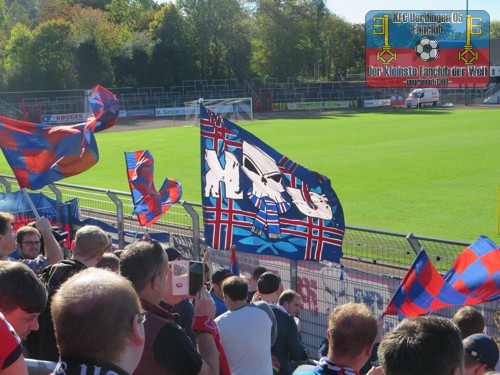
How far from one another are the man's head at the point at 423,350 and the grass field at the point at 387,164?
39.8 ft

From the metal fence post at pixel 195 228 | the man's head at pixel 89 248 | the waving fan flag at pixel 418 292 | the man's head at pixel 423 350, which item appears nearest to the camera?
the man's head at pixel 423 350

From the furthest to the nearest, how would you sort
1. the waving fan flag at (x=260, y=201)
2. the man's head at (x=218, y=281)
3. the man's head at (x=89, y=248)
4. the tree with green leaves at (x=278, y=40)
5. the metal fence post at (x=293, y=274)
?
the tree with green leaves at (x=278, y=40)
the metal fence post at (x=293, y=274)
the waving fan flag at (x=260, y=201)
the man's head at (x=218, y=281)
the man's head at (x=89, y=248)

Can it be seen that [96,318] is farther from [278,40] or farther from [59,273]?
[278,40]

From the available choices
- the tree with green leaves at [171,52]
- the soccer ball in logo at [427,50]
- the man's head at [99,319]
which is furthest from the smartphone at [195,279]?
the soccer ball in logo at [427,50]

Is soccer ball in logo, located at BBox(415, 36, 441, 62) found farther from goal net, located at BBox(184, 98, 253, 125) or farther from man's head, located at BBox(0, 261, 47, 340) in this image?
man's head, located at BBox(0, 261, 47, 340)

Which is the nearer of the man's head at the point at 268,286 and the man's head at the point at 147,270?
the man's head at the point at 147,270

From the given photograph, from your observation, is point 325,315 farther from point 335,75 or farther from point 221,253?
point 335,75

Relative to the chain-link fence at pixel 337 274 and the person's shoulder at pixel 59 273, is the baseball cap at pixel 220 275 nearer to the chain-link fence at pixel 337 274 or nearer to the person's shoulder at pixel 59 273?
the person's shoulder at pixel 59 273

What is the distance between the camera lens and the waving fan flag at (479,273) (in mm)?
6145

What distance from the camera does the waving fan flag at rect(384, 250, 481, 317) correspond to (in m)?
5.62

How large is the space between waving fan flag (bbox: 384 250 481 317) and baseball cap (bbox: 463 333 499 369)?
1581mm

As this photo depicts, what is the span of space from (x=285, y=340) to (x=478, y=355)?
2193 millimetres

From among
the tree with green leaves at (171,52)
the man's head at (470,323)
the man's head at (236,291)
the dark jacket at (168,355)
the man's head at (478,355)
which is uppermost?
the tree with green leaves at (171,52)

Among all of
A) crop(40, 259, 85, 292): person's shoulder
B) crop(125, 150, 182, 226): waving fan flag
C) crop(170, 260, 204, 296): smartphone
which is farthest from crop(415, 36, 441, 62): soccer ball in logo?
crop(170, 260, 204, 296): smartphone
